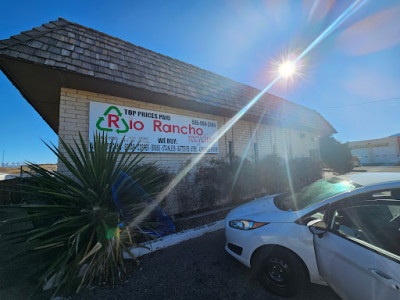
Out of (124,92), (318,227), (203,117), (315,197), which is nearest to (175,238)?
(318,227)

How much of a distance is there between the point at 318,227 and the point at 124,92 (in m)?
5.37

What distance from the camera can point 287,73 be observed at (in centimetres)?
892

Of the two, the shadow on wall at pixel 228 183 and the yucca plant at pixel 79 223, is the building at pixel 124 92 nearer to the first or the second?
the shadow on wall at pixel 228 183

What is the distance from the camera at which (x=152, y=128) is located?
5.49 m

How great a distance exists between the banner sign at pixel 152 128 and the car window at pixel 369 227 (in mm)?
4074

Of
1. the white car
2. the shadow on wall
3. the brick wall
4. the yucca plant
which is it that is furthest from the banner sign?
the white car

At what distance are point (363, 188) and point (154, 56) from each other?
21.3 feet

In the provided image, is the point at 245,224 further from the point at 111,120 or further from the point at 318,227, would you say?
the point at 111,120

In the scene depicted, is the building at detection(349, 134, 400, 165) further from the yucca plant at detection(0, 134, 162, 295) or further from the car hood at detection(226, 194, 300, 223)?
the yucca plant at detection(0, 134, 162, 295)

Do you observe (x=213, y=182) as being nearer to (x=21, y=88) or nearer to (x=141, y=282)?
(x=141, y=282)

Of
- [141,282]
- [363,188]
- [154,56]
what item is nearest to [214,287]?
[141,282]

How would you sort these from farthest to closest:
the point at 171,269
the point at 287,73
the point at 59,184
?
the point at 287,73 < the point at 171,269 < the point at 59,184

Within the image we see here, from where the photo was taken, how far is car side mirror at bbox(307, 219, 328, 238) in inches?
78.3

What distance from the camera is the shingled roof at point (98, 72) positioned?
143 inches
